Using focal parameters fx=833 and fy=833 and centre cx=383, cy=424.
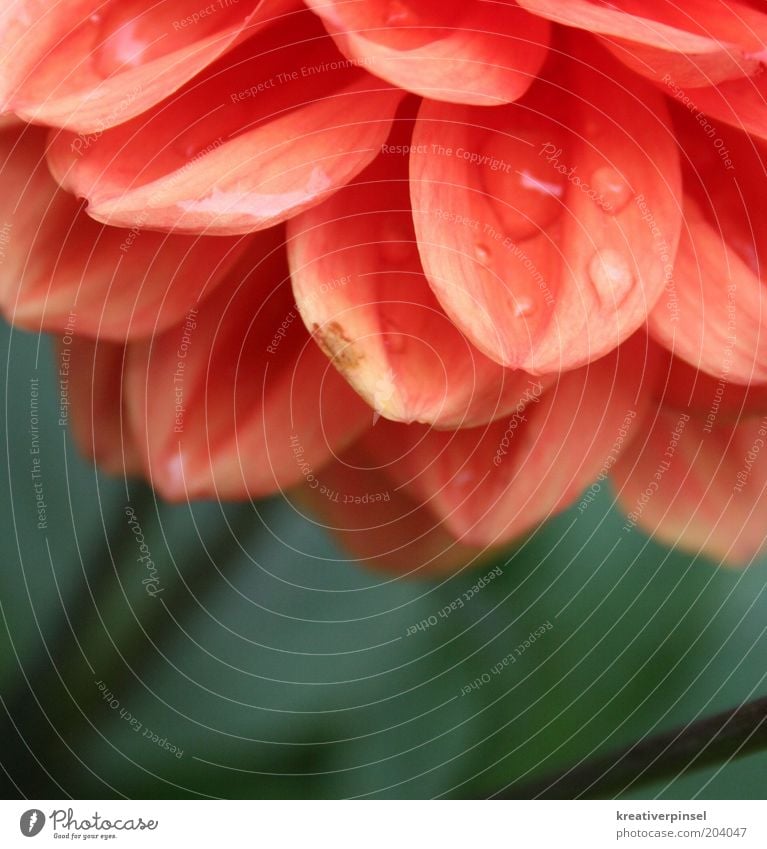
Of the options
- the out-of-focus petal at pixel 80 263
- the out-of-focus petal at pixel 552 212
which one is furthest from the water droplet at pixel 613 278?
the out-of-focus petal at pixel 80 263

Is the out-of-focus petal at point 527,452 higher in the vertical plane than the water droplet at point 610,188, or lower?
lower

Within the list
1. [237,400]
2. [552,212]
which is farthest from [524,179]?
[237,400]

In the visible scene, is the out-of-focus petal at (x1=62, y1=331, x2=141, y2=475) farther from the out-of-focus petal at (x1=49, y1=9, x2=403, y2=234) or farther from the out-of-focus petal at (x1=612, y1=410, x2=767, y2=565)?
the out-of-focus petal at (x1=612, y1=410, x2=767, y2=565)

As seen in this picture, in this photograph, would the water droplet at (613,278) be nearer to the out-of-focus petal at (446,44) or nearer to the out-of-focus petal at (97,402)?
the out-of-focus petal at (446,44)

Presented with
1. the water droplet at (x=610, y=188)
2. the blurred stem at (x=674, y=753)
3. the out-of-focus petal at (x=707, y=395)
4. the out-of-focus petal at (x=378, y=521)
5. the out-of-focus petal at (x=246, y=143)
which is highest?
the out-of-focus petal at (x=246, y=143)

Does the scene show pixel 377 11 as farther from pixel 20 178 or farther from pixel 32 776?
pixel 32 776
